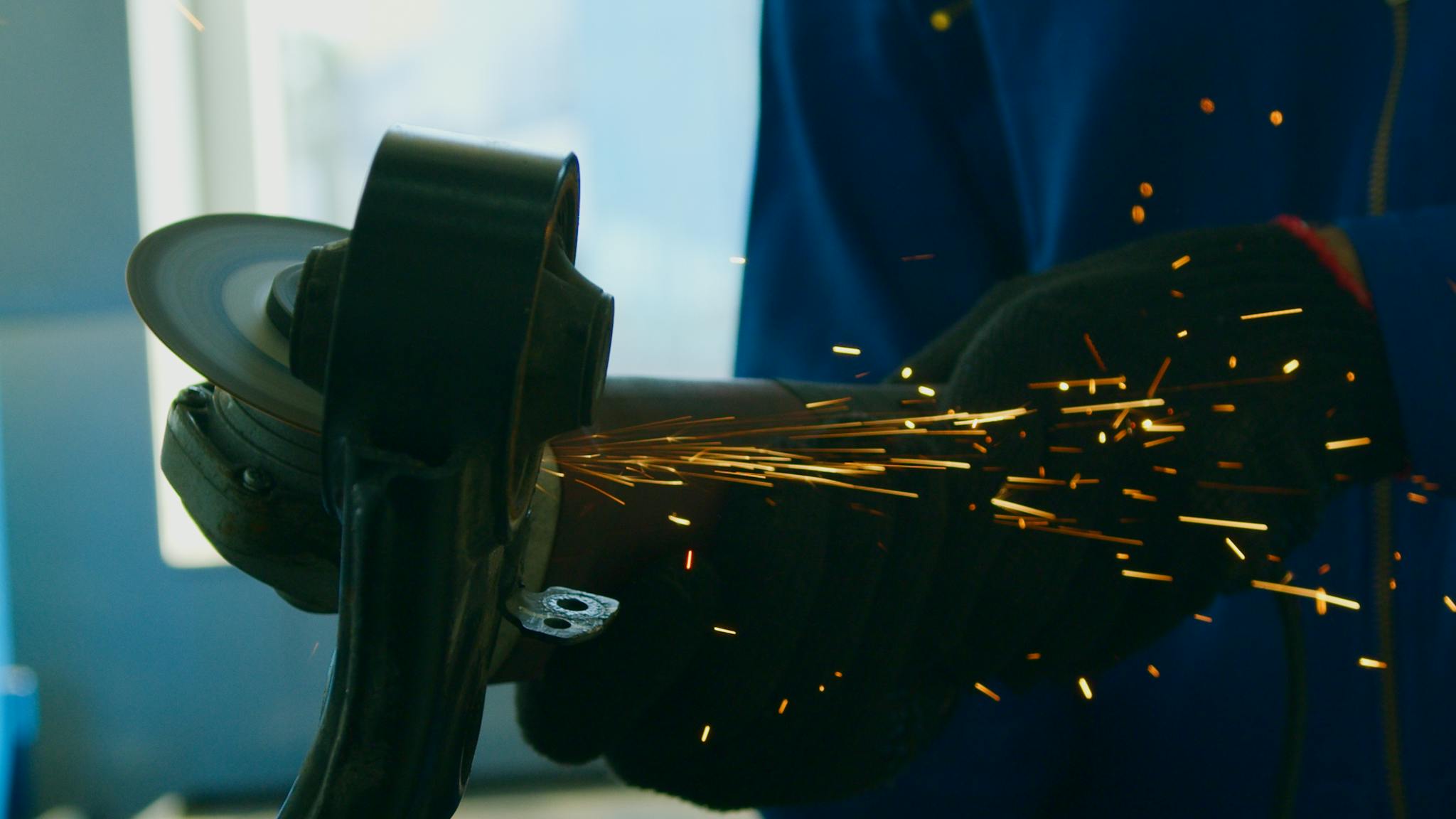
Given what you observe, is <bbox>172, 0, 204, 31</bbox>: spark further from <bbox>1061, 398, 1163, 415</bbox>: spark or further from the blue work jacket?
<bbox>1061, 398, 1163, 415</bbox>: spark

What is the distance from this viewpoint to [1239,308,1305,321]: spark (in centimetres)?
62

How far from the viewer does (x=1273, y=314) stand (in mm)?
623

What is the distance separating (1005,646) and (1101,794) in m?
0.49

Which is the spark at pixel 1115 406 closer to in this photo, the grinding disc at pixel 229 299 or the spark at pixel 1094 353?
the spark at pixel 1094 353

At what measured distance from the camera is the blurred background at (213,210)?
4.93 feet

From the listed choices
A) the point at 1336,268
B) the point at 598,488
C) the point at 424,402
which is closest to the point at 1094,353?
the point at 1336,268

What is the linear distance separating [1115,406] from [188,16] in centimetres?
163

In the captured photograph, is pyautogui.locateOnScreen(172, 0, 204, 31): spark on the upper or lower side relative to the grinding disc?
upper

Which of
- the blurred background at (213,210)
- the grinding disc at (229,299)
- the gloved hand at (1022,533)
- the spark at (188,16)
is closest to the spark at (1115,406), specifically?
the gloved hand at (1022,533)

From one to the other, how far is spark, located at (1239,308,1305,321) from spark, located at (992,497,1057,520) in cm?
19

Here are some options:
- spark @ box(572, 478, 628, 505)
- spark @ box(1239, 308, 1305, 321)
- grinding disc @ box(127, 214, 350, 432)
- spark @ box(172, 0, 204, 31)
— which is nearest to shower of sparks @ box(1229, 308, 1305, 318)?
spark @ box(1239, 308, 1305, 321)

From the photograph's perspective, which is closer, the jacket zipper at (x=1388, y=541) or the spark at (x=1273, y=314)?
the spark at (x=1273, y=314)

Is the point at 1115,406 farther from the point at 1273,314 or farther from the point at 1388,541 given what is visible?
the point at 1388,541

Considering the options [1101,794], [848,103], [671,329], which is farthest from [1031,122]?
[671,329]
